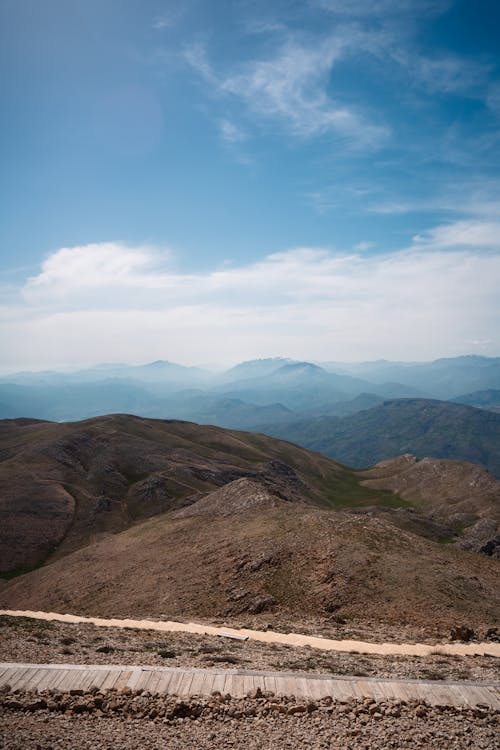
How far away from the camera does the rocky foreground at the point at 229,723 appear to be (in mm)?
10516

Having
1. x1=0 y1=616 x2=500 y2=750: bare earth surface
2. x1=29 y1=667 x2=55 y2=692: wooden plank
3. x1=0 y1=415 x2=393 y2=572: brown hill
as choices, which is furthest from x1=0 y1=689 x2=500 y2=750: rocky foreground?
x1=0 y1=415 x2=393 y2=572: brown hill

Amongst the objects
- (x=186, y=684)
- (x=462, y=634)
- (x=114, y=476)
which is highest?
(x=186, y=684)

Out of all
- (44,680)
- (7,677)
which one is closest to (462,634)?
(44,680)

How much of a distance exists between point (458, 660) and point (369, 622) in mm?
8123

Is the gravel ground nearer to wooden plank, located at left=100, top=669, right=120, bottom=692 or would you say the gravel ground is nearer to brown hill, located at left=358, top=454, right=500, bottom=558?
wooden plank, located at left=100, top=669, right=120, bottom=692

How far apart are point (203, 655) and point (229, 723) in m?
5.60

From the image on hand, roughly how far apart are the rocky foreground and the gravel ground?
2811mm

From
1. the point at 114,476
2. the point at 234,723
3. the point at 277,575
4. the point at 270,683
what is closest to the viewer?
the point at 234,723

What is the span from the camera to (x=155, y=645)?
18.3 m

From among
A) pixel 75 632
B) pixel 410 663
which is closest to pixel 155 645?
pixel 75 632

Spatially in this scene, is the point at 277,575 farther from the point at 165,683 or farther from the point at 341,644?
the point at 165,683

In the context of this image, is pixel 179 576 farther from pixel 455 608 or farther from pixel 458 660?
pixel 458 660

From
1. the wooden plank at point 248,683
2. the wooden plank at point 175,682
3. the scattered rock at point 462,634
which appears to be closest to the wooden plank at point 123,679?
the wooden plank at point 175,682

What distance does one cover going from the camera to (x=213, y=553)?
123 ft
